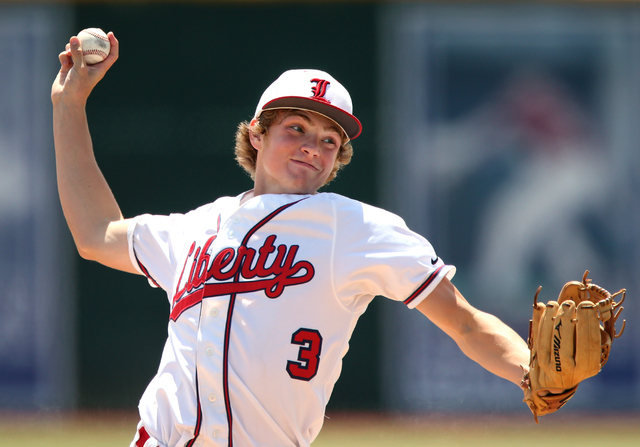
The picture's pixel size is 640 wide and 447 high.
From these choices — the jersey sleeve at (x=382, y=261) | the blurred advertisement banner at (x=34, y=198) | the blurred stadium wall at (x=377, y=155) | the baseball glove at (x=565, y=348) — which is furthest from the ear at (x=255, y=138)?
the blurred advertisement banner at (x=34, y=198)

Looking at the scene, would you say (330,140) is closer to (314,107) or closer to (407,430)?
Result: (314,107)

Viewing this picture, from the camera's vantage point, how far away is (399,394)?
660cm

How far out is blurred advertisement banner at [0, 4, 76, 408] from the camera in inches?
260

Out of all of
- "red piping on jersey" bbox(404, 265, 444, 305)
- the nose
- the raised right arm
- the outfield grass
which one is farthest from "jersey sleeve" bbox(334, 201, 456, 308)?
the outfield grass

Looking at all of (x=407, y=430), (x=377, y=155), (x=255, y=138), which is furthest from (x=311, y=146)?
(x=377, y=155)

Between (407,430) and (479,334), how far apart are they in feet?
14.4

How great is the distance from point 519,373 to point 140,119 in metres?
5.54

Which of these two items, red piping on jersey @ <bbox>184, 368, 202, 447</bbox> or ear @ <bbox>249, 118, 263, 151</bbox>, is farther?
ear @ <bbox>249, 118, 263, 151</bbox>

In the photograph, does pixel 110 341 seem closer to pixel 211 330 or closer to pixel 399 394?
pixel 399 394

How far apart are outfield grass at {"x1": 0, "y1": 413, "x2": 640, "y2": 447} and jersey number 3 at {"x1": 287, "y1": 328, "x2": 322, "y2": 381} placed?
374cm

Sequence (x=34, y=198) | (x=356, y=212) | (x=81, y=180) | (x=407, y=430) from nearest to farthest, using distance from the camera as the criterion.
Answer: (x=356, y=212) → (x=81, y=180) → (x=407, y=430) → (x=34, y=198)

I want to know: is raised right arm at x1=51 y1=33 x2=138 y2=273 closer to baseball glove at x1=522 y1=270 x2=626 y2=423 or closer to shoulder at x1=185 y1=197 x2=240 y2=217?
shoulder at x1=185 y1=197 x2=240 y2=217

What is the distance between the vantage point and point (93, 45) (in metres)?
2.44

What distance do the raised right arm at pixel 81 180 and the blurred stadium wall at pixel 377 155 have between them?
4.30 meters
